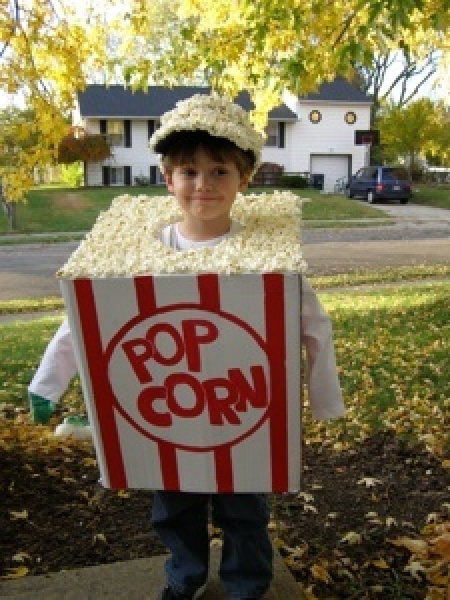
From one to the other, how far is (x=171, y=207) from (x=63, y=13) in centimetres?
259

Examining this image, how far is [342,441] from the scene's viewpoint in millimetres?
3521

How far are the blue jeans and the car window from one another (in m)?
23.8

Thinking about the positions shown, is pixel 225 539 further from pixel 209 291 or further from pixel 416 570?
pixel 209 291

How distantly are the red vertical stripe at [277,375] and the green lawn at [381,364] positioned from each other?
1.74 meters

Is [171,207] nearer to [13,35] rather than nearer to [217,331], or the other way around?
[217,331]

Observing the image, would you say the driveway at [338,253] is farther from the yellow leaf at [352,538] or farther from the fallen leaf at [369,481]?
the yellow leaf at [352,538]

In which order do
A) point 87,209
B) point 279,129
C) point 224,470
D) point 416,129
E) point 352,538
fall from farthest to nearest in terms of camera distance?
point 279,129, point 416,129, point 87,209, point 352,538, point 224,470

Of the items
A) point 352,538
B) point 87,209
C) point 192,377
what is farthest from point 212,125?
point 87,209

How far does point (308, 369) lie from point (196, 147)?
Answer: 679 millimetres

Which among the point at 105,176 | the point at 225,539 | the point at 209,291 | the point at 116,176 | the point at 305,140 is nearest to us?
the point at 209,291

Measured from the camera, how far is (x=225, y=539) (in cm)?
208

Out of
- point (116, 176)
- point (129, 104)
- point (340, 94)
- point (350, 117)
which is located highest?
point (340, 94)

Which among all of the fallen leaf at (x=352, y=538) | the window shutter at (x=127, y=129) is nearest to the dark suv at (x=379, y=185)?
the window shutter at (x=127, y=129)

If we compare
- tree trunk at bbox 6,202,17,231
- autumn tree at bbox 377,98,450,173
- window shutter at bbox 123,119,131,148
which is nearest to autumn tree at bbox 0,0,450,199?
tree trunk at bbox 6,202,17,231
